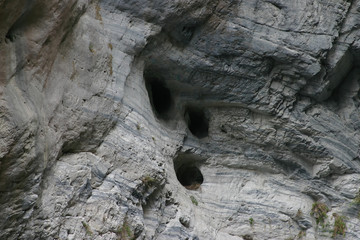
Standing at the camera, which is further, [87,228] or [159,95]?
[159,95]

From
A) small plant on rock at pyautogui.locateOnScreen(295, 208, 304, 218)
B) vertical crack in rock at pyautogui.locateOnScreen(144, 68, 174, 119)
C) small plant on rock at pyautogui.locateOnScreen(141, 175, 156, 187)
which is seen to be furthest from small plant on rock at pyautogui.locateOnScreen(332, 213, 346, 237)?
small plant on rock at pyautogui.locateOnScreen(141, 175, 156, 187)

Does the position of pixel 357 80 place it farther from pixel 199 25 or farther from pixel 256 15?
pixel 199 25

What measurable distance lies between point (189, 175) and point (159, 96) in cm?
204

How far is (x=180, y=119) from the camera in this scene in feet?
35.1

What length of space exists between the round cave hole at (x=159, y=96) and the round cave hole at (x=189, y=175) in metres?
1.41

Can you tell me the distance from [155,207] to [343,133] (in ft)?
16.7

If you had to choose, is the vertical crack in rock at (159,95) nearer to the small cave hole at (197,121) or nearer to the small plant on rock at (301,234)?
the small cave hole at (197,121)

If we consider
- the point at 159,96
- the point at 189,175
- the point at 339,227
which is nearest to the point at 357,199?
the point at 339,227

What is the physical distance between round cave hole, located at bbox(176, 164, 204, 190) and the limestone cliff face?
0.13 ft

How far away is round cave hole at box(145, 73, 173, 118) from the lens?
420 inches

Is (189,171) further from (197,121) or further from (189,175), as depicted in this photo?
(197,121)

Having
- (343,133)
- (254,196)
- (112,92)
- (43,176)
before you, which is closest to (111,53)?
(112,92)

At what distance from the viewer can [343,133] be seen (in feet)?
36.6

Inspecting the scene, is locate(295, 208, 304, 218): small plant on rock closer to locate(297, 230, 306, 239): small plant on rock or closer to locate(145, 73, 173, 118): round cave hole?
locate(297, 230, 306, 239): small plant on rock
